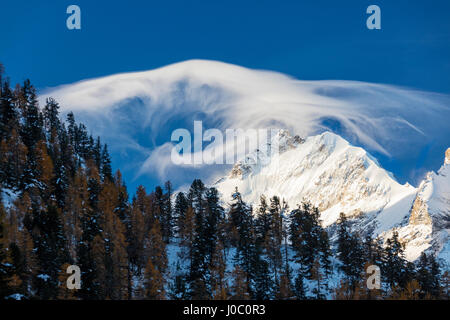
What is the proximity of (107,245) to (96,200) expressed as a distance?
18078 mm

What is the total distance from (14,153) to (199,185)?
39.3 meters

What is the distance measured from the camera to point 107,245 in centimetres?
7381

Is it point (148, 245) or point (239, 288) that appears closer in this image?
point (239, 288)

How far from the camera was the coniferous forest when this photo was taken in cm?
6694

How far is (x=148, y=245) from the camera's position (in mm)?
79125

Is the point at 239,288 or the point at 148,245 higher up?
the point at 148,245

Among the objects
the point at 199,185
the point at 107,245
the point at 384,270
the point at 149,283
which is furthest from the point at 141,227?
the point at 384,270

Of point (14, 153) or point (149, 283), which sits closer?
point (149, 283)

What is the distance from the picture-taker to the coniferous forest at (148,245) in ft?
220

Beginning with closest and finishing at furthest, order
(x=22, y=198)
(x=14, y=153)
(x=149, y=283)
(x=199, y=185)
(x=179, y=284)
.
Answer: (x=149, y=283) < (x=179, y=284) < (x=22, y=198) < (x=14, y=153) < (x=199, y=185)
